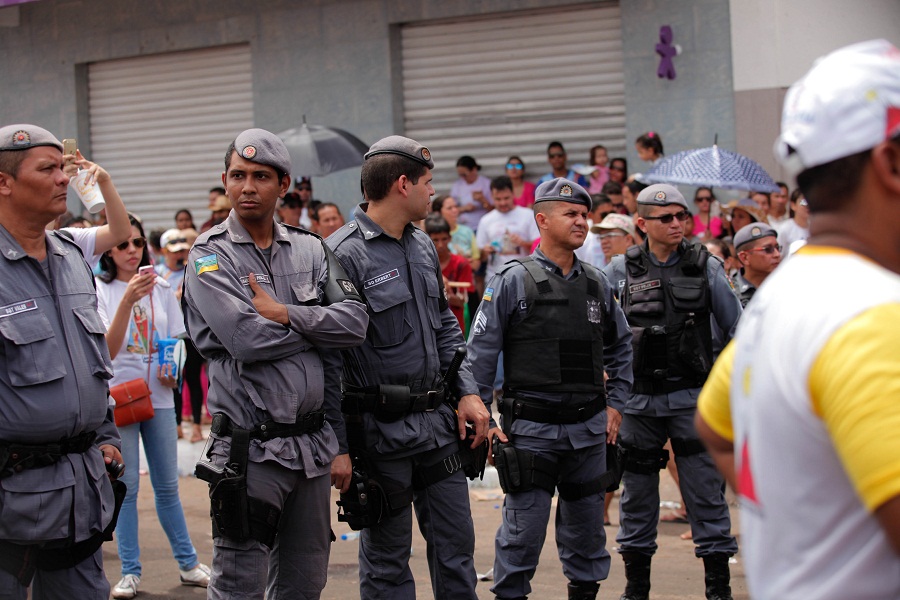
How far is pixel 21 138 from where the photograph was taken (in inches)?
161

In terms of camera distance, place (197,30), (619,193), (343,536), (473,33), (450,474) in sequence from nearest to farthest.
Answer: (450,474) → (343,536) → (619,193) → (473,33) → (197,30)

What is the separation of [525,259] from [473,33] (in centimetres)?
846

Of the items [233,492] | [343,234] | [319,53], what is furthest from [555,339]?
[319,53]

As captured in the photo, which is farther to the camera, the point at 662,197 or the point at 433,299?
the point at 662,197

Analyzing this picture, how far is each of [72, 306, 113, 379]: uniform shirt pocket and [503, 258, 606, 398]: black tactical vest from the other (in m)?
2.17

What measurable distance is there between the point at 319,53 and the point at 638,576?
32.7 feet

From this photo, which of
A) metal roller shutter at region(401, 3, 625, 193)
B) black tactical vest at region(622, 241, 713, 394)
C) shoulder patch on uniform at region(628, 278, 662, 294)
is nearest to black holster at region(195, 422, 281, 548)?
black tactical vest at region(622, 241, 713, 394)

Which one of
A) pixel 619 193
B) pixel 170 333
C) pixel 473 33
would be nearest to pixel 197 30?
pixel 473 33

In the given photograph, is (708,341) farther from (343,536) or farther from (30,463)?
(30,463)

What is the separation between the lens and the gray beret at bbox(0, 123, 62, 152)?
4.07 m

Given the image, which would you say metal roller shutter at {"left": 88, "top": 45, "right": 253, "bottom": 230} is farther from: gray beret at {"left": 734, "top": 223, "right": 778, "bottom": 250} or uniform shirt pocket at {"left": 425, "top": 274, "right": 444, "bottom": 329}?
uniform shirt pocket at {"left": 425, "top": 274, "right": 444, "bottom": 329}

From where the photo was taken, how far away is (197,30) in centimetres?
1511

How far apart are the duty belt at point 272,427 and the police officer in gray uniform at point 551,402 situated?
4.49ft

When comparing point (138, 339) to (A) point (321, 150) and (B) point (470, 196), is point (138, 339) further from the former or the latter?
(B) point (470, 196)
